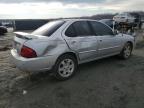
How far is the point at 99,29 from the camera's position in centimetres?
602

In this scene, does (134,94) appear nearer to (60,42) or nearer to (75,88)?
(75,88)

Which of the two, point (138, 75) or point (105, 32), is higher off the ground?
point (105, 32)

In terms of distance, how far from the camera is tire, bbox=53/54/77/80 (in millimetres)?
4821

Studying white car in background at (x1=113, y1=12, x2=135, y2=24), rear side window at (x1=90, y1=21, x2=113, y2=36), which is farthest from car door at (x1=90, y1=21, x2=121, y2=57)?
white car in background at (x1=113, y1=12, x2=135, y2=24)

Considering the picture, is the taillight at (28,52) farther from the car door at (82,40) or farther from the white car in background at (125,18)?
the white car in background at (125,18)

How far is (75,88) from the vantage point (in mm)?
4605

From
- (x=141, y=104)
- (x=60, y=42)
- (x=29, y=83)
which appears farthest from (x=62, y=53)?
(x=141, y=104)

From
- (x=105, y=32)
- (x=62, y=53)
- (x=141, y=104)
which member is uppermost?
(x=105, y=32)

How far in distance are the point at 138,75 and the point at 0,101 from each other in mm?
3828

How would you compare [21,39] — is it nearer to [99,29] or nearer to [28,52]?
[28,52]

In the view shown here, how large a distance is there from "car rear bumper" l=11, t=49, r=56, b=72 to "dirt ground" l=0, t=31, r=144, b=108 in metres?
0.53

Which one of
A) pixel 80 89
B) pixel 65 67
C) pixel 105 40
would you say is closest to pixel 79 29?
pixel 105 40

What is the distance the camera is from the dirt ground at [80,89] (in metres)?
3.91

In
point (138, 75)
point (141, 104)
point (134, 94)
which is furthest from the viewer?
point (138, 75)
